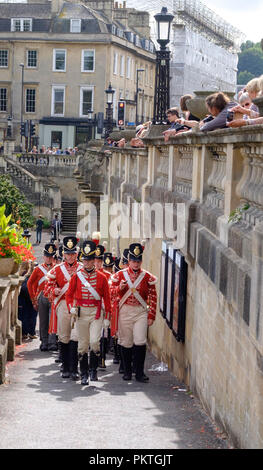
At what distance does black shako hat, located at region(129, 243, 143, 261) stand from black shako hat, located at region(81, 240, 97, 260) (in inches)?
26.4

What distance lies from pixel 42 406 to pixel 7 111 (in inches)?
2909

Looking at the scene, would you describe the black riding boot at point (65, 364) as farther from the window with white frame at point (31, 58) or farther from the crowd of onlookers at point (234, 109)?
the window with white frame at point (31, 58)

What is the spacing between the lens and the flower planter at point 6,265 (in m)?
12.4

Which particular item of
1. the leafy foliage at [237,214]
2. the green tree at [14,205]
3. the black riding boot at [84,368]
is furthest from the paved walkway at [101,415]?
the green tree at [14,205]

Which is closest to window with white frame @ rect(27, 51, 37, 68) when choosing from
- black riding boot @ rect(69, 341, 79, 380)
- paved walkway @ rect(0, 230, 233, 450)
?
paved walkway @ rect(0, 230, 233, 450)

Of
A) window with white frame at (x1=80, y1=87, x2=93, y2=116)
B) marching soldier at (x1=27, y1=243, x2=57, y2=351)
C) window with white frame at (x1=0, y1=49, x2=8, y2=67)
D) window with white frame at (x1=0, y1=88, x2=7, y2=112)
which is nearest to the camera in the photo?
marching soldier at (x1=27, y1=243, x2=57, y2=351)

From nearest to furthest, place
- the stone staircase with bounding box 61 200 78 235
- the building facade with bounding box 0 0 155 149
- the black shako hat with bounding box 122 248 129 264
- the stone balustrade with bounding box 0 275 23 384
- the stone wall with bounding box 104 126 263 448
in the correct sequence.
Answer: the stone wall with bounding box 104 126 263 448 → the stone balustrade with bounding box 0 275 23 384 → the black shako hat with bounding box 122 248 129 264 → the stone staircase with bounding box 61 200 78 235 → the building facade with bounding box 0 0 155 149

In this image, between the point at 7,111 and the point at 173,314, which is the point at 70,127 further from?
the point at 173,314

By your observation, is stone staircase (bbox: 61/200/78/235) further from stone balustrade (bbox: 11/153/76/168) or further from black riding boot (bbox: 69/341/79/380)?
black riding boot (bbox: 69/341/79/380)

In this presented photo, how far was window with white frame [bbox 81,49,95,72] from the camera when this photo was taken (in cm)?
8138

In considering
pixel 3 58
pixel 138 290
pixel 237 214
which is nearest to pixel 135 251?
pixel 138 290

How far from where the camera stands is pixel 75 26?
8162 cm

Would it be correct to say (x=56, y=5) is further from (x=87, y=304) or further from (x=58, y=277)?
(x=87, y=304)

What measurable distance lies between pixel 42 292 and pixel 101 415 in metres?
7.13
